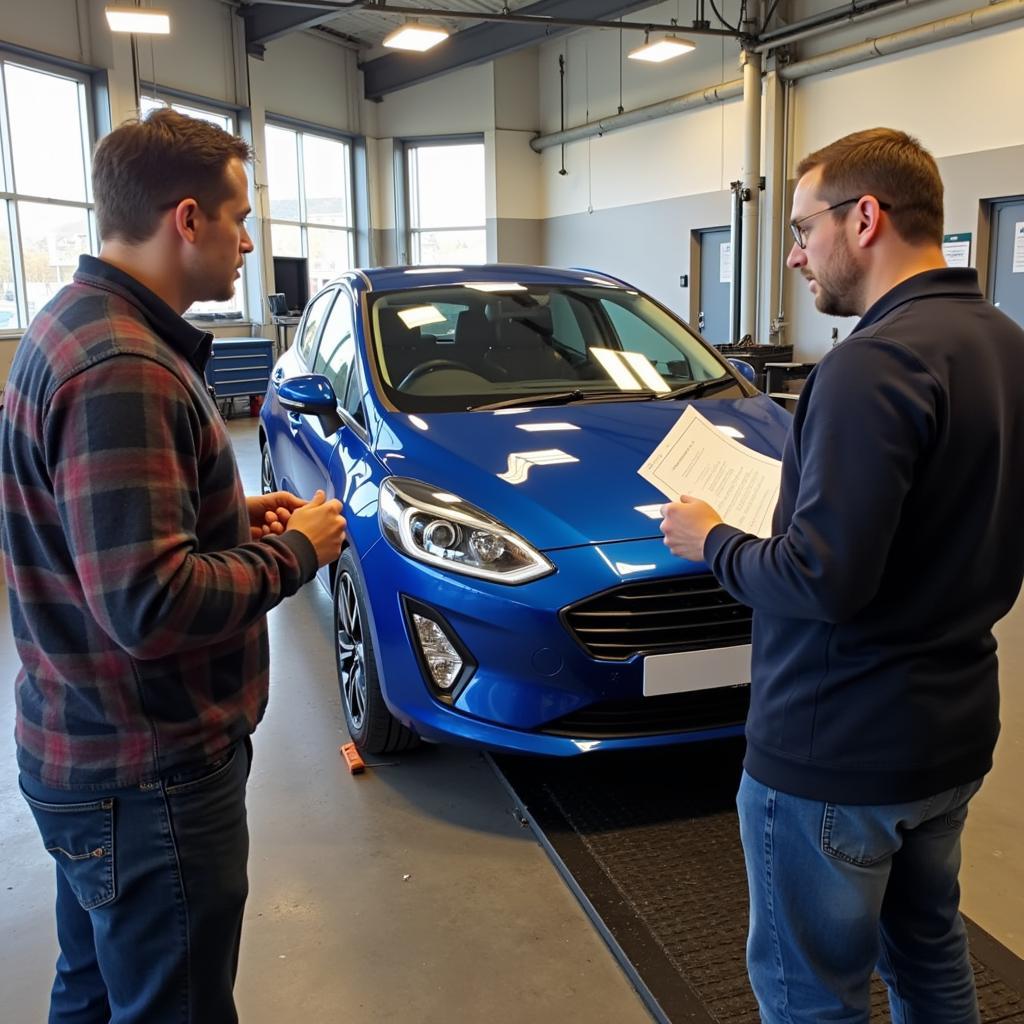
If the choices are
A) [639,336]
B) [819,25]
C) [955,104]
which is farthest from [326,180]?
[639,336]

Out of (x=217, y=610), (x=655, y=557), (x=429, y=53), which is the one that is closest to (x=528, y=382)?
(x=655, y=557)

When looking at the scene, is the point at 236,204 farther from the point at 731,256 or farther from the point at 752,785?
the point at 731,256

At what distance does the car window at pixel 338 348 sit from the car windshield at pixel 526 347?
0.14m

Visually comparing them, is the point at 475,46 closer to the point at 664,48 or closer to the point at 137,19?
the point at 664,48

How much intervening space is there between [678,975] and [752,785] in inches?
30.6

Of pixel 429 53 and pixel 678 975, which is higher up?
pixel 429 53

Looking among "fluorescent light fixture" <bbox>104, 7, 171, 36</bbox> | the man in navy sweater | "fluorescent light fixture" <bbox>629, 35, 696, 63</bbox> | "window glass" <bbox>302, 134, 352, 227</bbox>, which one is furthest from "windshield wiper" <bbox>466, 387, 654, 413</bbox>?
"window glass" <bbox>302, 134, 352, 227</bbox>

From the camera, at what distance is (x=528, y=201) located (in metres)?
14.7

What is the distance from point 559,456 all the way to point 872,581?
1.49 m

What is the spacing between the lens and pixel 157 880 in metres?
1.15

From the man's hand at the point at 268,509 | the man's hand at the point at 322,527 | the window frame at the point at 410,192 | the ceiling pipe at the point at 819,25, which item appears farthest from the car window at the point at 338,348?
the window frame at the point at 410,192

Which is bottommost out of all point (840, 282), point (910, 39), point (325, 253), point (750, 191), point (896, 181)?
point (840, 282)

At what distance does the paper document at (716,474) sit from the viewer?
1575 millimetres

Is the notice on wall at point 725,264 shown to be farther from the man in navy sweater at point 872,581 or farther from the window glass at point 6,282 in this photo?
the man in navy sweater at point 872,581
